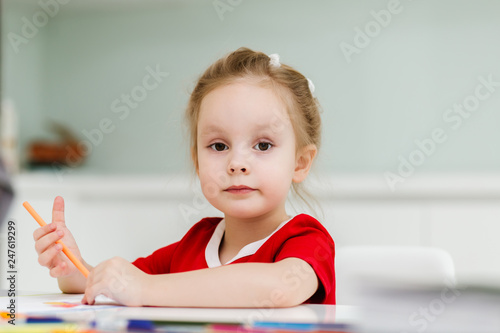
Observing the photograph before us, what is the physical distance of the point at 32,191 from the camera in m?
2.74

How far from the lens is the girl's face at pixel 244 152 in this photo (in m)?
0.94

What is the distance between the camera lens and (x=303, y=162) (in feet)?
3.58

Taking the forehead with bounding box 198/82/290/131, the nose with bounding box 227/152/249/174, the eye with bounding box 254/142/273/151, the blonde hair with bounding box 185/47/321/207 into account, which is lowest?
the nose with bounding box 227/152/249/174

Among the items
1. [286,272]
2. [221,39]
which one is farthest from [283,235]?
[221,39]

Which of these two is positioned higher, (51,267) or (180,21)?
(180,21)

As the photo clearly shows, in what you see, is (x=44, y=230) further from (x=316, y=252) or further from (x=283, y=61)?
(x=283, y=61)

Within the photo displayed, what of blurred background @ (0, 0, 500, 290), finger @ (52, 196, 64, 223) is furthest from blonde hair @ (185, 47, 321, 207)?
blurred background @ (0, 0, 500, 290)

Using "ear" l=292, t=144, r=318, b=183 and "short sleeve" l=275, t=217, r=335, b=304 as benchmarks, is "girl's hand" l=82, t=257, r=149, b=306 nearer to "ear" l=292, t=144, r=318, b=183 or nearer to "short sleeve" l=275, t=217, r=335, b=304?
"short sleeve" l=275, t=217, r=335, b=304

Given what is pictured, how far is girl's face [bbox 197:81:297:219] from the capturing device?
3.10 feet

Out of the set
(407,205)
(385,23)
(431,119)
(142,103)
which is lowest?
(407,205)

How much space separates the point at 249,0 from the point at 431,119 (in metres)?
1.08

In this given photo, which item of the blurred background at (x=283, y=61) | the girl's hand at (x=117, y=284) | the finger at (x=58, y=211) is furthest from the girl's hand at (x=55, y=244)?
the blurred background at (x=283, y=61)

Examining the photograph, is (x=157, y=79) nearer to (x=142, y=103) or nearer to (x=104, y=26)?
(x=142, y=103)

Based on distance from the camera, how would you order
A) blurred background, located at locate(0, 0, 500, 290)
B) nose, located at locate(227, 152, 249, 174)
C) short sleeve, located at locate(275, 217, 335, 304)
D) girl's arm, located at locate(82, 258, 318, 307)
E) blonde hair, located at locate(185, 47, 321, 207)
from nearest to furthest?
1. girl's arm, located at locate(82, 258, 318, 307)
2. short sleeve, located at locate(275, 217, 335, 304)
3. nose, located at locate(227, 152, 249, 174)
4. blonde hair, located at locate(185, 47, 321, 207)
5. blurred background, located at locate(0, 0, 500, 290)
